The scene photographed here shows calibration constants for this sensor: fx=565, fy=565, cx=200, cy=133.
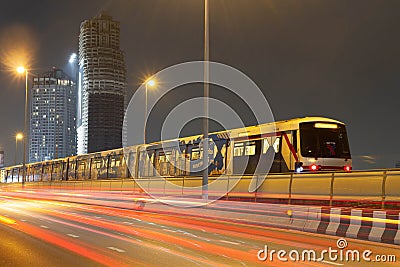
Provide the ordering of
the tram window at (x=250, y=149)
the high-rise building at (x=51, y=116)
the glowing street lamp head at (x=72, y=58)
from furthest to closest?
the glowing street lamp head at (x=72, y=58), the high-rise building at (x=51, y=116), the tram window at (x=250, y=149)

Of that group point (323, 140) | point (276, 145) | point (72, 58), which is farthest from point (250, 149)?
point (72, 58)

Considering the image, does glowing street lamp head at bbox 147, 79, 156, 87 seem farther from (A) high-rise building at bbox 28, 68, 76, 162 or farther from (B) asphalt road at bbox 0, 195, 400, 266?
(A) high-rise building at bbox 28, 68, 76, 162

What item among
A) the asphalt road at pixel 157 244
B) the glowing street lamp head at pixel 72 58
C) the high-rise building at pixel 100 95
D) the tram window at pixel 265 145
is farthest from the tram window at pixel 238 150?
the glowing street lamp head at pixel 72 58

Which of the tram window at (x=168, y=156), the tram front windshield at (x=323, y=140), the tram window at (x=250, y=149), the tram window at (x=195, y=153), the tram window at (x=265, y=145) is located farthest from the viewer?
the tram window at (x=168, y=156)

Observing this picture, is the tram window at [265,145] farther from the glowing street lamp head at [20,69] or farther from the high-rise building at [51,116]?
the high-rise building at [51,116]

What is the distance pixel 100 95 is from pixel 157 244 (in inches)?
5405

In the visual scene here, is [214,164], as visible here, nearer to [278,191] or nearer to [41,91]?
[278,191]

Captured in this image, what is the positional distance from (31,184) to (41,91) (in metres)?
105

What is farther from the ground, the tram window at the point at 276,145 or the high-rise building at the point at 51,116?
the high-rise building at the point at 51,116

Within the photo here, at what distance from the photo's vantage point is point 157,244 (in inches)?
485

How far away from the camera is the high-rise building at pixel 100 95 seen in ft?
470

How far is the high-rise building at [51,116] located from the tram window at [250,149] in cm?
13111

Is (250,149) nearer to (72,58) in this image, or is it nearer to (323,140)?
(323,140)

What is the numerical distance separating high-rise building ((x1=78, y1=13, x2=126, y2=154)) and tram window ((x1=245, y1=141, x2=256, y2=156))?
113 meters
